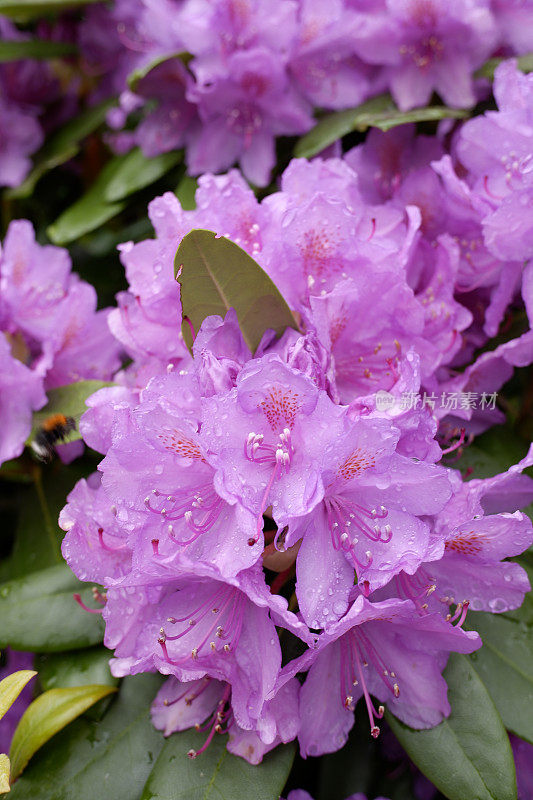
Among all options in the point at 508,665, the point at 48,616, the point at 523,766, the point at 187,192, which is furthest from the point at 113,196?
the point at 523,766

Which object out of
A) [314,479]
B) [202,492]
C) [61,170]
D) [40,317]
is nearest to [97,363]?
[40,317]

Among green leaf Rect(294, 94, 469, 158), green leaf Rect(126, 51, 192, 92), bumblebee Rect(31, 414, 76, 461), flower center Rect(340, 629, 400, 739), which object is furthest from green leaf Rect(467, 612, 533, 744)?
green leaf Rect(126, 51, 192, 92)

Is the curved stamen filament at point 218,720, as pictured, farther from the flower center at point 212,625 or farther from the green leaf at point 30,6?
the green leaf at point 30,6

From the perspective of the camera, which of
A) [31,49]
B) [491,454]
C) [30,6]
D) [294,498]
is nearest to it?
[294,498]

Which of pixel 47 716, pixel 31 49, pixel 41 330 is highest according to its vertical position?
pixel 31 49

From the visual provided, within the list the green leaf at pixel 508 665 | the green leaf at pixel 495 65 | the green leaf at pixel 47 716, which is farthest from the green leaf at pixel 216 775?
the green leaf at pixel 495 65

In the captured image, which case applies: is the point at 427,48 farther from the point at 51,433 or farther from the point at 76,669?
the point at 76,669
